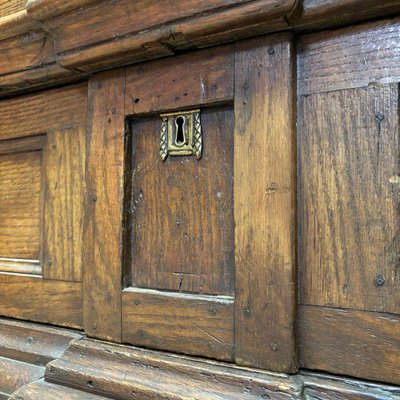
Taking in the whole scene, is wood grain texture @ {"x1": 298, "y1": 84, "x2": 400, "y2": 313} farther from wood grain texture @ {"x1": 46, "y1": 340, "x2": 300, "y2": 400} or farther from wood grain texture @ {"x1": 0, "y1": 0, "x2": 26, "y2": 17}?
wood grain texture @ {"x1": 0, "y1": 0, "x2": 26, "y2": 17}

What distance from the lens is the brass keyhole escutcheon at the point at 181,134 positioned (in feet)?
1.79

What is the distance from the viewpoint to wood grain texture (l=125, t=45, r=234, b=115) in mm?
522

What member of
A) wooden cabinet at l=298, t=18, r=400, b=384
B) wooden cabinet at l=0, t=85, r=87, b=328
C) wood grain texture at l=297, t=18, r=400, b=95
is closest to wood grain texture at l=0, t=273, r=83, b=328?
wooden cabinet at l=0, t=85, r=87, b=328

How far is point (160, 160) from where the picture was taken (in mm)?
570

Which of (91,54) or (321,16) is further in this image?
(91,54)

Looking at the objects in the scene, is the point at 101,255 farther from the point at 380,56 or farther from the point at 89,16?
the point at 380,56

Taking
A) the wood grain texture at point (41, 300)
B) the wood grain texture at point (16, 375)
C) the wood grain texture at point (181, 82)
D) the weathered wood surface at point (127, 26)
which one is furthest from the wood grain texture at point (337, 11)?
the wood grain texture at point (16, 375)

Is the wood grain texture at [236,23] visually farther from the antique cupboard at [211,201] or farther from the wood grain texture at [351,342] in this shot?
the wood grain texture at [351,342]

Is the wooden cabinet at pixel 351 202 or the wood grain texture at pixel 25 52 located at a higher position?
the wood grain texture at pixel 25 52

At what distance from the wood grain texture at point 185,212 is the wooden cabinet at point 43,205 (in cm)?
12

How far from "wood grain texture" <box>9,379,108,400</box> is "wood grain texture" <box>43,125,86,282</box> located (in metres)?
0.16

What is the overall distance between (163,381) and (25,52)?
0.59 meters

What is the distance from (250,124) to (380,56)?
0.17 m

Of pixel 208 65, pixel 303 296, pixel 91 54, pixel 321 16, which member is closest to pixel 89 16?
A: pixel 91 54
